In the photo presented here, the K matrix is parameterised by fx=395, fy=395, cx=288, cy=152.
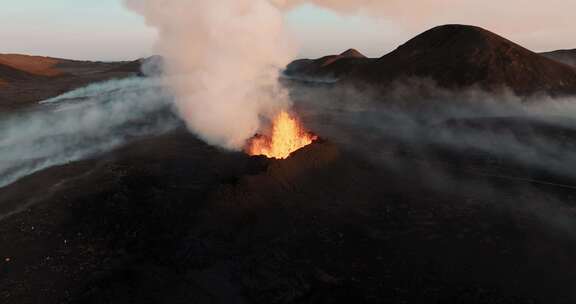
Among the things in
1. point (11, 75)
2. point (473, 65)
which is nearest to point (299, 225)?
point (473, 65)

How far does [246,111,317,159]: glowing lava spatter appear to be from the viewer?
865 inches

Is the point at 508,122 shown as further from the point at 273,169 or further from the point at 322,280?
the point at 322,280

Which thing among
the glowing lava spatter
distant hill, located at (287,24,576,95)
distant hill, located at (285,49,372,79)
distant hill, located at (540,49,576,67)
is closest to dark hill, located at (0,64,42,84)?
distant hill, located at (285,49,372,79)

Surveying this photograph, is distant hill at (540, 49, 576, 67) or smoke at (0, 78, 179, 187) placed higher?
distant hill at (540, 49, 576, 67)

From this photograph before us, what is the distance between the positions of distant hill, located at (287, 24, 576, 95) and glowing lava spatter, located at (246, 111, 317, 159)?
33113mm

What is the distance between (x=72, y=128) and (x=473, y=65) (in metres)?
46.3

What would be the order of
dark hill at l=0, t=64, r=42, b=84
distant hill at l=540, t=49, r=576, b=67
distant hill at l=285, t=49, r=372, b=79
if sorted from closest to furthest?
1. dark hill at l=0, t=64, r=42, b=84
2. distant hill at l=540, t=49, r=576, b=67
3. distant hill at l=285, t=49, r=372, b=79

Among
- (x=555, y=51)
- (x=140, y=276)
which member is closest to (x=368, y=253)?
(x=140, y=276)

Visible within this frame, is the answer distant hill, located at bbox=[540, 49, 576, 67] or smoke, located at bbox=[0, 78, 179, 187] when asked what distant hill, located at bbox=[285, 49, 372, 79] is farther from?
smoke, located at bbox=[0, 78, 179, 187]

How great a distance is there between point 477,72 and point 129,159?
43443mm

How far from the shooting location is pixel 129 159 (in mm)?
23078

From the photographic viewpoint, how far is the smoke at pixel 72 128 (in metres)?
23.4

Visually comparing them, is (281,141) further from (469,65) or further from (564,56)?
(564,56)

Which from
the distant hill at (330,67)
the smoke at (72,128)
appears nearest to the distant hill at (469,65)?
the distant hill at (330,67)
